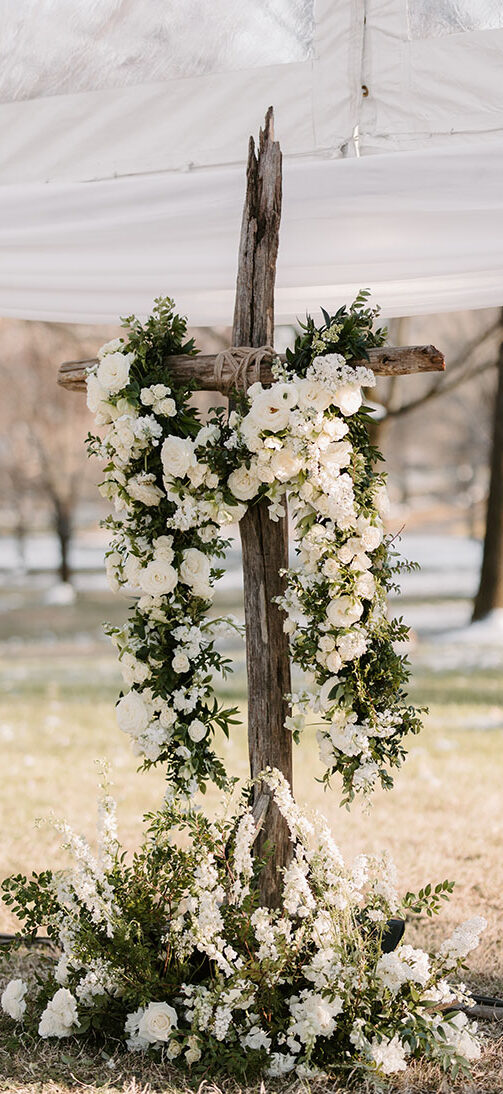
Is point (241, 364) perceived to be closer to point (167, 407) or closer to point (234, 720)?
point (167, 407)

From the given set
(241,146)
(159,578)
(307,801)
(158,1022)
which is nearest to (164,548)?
(159,578)

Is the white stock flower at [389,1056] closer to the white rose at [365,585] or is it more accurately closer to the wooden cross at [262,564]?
the wooden cross at [262,564]

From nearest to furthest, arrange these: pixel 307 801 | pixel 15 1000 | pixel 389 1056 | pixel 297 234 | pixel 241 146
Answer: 1. pixel 389 1056
2. pixel 15 1000
3. pixel 297 234
4. pixel 241 146
5. pixel 307 801

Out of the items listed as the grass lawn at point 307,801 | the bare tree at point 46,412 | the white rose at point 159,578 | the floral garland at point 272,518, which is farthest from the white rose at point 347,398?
the bare tree at point 46,412

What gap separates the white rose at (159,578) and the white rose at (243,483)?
251mm

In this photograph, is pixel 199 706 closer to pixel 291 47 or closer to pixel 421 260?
pixel 421 260

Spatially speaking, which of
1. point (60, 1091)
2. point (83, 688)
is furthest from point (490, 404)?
point (60, 1091)

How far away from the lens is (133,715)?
113 inches

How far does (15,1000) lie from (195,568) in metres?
1.28

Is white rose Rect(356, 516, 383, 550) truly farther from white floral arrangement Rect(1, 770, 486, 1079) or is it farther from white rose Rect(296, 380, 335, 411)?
white floral arrangement Rect(1, 770, 486, 1079)

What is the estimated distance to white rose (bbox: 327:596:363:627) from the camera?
277cm

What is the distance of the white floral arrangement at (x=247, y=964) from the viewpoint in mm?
2750

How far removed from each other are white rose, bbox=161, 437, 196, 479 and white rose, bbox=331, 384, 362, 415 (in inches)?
14.4

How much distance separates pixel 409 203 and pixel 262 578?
1085mm
